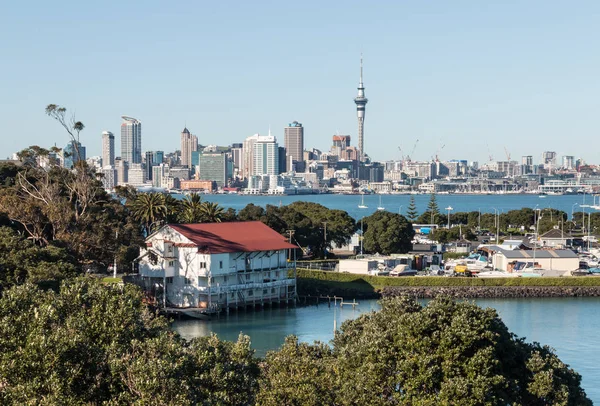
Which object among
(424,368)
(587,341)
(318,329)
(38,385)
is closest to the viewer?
(38,385)

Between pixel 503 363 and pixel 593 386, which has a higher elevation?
pixel 503 363

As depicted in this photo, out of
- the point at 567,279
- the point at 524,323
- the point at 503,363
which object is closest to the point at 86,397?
the point at 503,363

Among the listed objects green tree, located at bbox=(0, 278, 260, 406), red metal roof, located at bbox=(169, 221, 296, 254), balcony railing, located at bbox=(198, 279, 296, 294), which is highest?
red metal roof, located at bbox=(169, 221, 296, 254)

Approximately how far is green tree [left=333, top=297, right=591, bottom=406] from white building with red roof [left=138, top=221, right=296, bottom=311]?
21.5m

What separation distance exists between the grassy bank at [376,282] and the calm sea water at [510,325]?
168 centimetres

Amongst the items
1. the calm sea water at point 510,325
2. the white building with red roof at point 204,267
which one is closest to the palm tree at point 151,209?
the white building with red roof at point 204,267

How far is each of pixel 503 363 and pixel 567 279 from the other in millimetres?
31102

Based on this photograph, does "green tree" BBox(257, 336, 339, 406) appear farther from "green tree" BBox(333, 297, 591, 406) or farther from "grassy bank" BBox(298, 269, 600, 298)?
"grassy bank" BBox(298, 269, 600, 298)

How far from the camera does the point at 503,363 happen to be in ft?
58.6

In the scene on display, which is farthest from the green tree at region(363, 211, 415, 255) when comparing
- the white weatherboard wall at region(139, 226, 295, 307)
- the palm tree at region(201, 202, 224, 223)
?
the white weatherboard wall at region(139, 226, 295, 307)

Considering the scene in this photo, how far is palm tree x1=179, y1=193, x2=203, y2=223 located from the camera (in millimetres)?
49781

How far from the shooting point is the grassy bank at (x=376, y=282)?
45.2m

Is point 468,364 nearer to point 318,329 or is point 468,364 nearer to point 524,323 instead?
point 318,329

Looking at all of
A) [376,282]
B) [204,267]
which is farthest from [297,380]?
[376,282]
